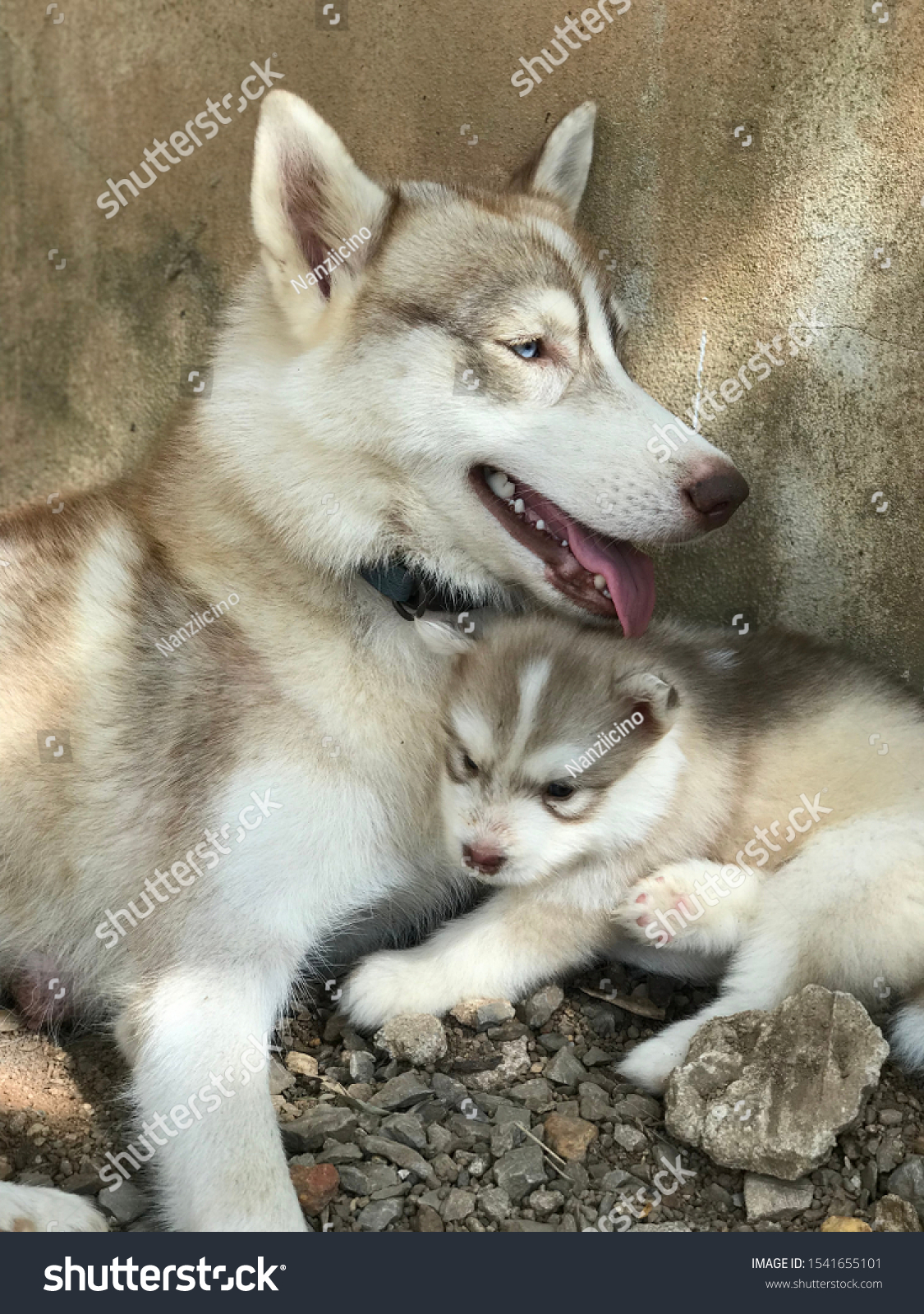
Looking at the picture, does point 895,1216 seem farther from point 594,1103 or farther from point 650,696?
point 650,696

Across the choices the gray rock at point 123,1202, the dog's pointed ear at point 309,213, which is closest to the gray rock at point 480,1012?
the gray rock at point 123,1202

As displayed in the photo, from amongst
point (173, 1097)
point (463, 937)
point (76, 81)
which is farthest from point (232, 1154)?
point (76, 81)

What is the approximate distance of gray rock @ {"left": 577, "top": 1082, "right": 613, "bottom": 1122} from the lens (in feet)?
10.2

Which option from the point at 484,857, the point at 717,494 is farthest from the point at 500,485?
the point at 484,857

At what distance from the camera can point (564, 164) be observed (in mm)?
3861

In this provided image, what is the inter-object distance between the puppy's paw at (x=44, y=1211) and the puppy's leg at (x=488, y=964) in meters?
0.81

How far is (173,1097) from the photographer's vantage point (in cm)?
295

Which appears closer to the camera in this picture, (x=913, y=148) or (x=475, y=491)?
(x=475, y=491)

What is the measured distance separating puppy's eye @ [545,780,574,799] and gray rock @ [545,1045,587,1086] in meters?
0.68

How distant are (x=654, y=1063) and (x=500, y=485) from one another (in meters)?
1.50

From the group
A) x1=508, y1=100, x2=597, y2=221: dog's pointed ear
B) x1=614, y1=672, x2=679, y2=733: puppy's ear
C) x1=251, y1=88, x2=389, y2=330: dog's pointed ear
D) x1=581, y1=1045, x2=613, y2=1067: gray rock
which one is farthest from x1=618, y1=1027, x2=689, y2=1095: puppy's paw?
x1=508, y1=100, x2=597, y2=221: dog's pointed ear

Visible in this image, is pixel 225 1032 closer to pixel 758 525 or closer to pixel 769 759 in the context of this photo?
pixel 769 759

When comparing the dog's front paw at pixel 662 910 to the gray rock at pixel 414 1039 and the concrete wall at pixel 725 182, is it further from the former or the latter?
the concrete wall at pixel 725 182
